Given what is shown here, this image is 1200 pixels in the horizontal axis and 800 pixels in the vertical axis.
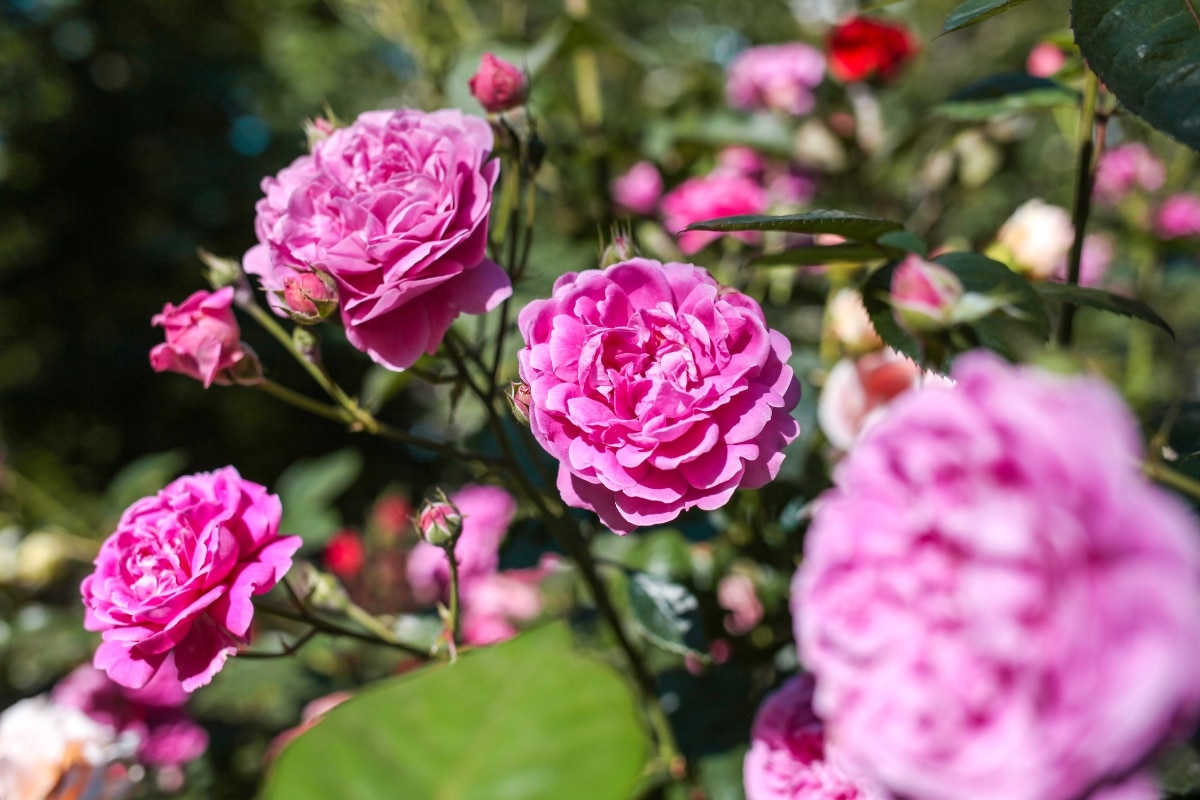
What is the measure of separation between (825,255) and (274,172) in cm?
334

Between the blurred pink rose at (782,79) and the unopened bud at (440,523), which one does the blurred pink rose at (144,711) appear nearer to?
the unopened bud at (440,523)

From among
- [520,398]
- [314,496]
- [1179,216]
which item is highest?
[520,398]

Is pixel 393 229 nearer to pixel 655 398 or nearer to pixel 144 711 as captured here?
pixel 655 398

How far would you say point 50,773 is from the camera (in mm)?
629

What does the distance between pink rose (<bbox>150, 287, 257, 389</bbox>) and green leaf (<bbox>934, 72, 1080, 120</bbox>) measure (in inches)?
24.0

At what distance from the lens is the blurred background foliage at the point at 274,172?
1.02m

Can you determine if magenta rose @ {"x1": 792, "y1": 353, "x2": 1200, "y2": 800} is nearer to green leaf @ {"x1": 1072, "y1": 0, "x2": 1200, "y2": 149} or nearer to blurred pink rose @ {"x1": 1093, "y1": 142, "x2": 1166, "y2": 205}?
green leaf @ {"x1": 1072, "y1": 0, "x2": 1200, "y2": 149}

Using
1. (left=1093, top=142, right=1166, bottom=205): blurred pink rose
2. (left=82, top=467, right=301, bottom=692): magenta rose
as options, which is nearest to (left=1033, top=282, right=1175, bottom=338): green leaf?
(left=82, top=467, right=301, bottom=692): magenta rose

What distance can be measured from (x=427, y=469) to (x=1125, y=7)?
340cm

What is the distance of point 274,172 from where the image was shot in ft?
11.1

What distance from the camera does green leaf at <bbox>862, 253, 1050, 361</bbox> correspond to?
428mm

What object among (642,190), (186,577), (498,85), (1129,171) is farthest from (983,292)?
(1129,171)

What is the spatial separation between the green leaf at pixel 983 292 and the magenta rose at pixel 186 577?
1.26ft

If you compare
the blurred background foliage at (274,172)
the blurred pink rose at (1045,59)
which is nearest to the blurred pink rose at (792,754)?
the blurred background foliage at (274,172)
